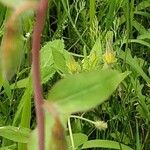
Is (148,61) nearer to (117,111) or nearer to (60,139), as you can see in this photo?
(117,111)

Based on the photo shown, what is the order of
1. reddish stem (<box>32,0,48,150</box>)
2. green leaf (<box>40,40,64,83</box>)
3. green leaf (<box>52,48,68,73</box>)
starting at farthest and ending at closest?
1. green leaf (<box>40,40,64,83</box>)
2. green leaf (<box>52,48,68,73</box>)
3. reddish stem (<box>32,0,48,150</box>)

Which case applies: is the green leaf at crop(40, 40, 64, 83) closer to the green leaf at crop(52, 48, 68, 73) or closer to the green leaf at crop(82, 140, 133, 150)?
the green leaf at crop(52, 48, 68, 73)

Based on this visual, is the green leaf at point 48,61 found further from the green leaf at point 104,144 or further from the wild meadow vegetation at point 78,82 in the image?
the green leaf at point 104,144

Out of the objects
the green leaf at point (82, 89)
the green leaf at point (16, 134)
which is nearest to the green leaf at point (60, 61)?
the green leaf at point (16, 134)

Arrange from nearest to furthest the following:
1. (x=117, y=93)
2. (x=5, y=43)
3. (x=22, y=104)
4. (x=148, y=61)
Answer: (x=5, y=43) < (x=22, y=104) < (x=117, y=93) < (x=148, y=61)

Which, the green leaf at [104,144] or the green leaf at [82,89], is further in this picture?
the green leaf at [104,144]

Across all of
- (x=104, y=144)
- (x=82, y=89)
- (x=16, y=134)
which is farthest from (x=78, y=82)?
(x=104, y=144)

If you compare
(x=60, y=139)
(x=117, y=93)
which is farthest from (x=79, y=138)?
(x=60, y=139)

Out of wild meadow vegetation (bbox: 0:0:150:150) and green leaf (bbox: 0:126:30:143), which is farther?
green leaf (bbox: 0:126:30:143)

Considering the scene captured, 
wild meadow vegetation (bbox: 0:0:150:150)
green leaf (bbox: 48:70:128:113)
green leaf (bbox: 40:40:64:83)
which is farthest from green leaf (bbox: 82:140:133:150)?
green leaf (bbox: 48:70:128:113)
